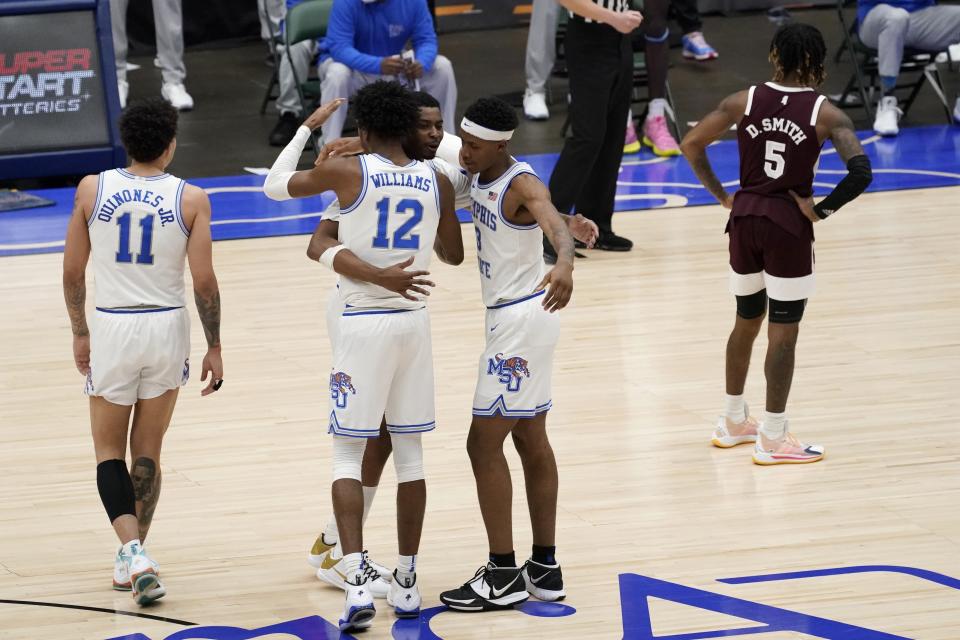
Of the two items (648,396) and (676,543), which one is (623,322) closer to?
(648,396)

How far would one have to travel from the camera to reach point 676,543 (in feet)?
15.8

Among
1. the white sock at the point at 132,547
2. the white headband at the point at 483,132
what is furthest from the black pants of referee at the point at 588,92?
the white sock at the point at 132,547

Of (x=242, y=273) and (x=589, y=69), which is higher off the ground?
(x=589, y=69)

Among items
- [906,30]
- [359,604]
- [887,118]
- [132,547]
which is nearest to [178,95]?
[887,118]

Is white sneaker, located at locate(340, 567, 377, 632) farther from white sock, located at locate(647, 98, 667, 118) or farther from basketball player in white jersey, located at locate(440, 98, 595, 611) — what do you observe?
white sock, located at locate(647, 98, 667, 118)

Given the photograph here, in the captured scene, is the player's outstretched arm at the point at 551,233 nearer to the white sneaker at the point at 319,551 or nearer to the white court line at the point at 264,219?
the white sneaker at the point at 319,551

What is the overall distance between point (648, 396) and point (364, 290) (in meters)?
2.39

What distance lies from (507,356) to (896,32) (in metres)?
7.80

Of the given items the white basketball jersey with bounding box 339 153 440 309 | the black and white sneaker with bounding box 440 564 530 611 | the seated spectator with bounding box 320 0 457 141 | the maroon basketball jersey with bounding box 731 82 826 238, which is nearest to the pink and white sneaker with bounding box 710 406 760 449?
the maroon basketball jersey with bounding box 731 82 826 238

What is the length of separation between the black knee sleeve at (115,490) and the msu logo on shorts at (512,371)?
3.90 feet

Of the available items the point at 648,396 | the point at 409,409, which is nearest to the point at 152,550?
the point at 409,409

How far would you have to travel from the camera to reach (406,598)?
14.1 feet

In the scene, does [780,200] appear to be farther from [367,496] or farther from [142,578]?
[142,578]

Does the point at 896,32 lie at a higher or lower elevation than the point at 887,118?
higher
